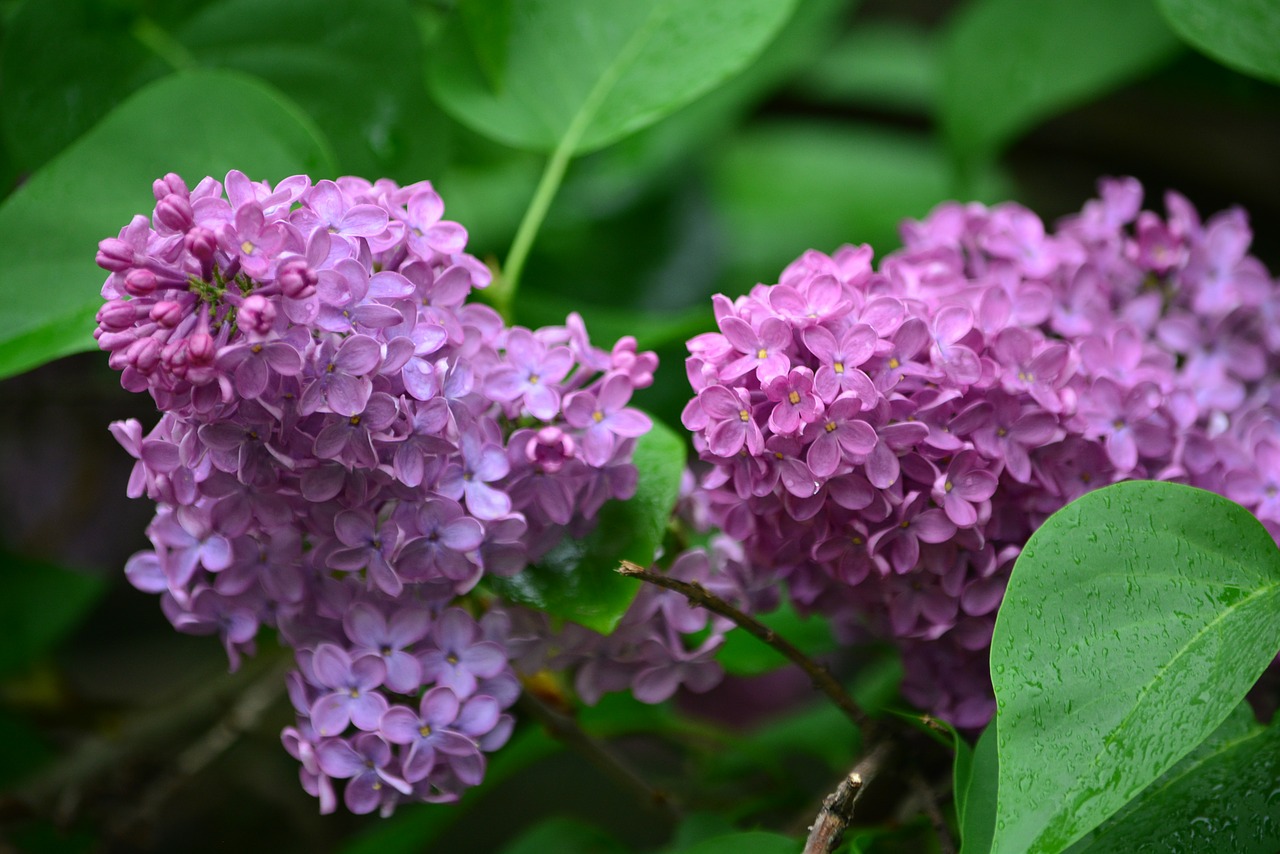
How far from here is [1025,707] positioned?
1.47ft

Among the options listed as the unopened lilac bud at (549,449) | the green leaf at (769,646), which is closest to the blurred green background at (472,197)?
the green leaf at (769,646)

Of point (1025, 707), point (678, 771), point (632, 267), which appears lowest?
point (678, 771)

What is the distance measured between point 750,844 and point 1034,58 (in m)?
0.80

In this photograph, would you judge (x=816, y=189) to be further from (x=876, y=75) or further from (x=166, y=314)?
(x=166, y=314)

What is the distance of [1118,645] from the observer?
47 centimetres

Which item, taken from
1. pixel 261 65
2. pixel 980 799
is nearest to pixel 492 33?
pixel 261 65

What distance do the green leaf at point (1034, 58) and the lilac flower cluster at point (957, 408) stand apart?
0.36 metres

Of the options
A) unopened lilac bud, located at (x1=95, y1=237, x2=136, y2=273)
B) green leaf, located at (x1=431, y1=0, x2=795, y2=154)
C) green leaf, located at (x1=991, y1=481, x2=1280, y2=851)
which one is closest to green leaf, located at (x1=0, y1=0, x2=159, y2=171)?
green leaf, located at (x1=431, y1=0, x2=795, y2=154)

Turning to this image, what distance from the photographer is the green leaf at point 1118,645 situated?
17.1 inches

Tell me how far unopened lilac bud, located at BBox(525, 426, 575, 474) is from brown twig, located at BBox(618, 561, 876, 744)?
0.21ft

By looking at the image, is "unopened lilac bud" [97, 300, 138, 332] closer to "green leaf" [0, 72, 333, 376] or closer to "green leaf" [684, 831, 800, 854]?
"green leaf" [0, 72, 333, 376]

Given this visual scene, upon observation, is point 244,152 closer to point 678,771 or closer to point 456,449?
point 456,449

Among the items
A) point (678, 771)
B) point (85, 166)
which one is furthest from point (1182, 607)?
point (678, 771)

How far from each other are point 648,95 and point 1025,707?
503mm
